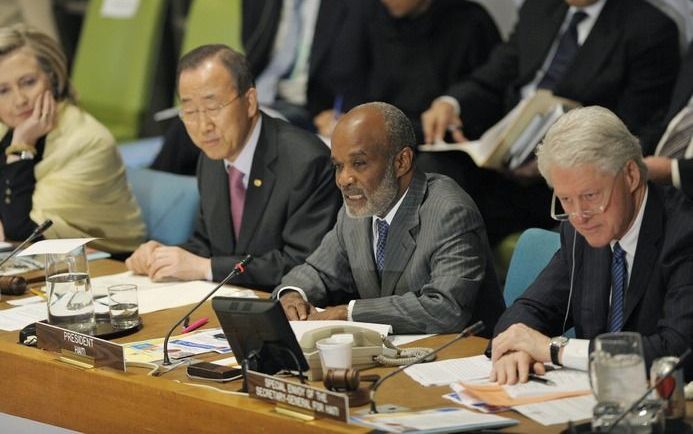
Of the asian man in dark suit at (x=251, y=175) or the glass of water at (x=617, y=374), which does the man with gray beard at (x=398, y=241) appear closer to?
the asian man in dark suit at (x=251, y=175)

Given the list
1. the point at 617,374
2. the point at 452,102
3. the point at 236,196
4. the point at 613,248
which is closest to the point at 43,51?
the point at 236,196

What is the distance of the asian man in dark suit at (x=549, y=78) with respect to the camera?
534cm

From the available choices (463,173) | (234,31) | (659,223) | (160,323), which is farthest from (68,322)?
(234,31)

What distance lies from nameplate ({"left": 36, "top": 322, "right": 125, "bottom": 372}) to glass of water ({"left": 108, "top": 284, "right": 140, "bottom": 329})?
10.0 inches

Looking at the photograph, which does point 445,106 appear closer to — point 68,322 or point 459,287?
point 459,287

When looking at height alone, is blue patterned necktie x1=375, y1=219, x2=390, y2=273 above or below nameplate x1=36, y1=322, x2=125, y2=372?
above

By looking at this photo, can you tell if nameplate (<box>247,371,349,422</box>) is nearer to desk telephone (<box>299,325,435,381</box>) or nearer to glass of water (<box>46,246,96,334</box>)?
desk telephone (<box>299,325,435,381</box>)

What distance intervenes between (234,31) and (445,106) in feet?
6.29

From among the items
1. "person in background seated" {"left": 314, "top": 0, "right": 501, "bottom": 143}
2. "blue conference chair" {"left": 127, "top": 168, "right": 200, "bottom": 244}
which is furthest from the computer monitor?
"person in background seated" {"left": 314, "top": 0, "right": 501, "bottom": 143}

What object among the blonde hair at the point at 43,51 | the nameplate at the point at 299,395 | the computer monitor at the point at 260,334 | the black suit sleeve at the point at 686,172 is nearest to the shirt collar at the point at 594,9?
the black suit sleeve at the point at 686,172

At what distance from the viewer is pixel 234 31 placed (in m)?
7.32

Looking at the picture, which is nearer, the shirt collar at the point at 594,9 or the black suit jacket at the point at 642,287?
the black suit jacket at the point at 642,287

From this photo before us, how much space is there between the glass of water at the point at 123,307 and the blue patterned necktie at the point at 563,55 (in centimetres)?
238

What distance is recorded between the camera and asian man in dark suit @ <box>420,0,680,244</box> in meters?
5.34
